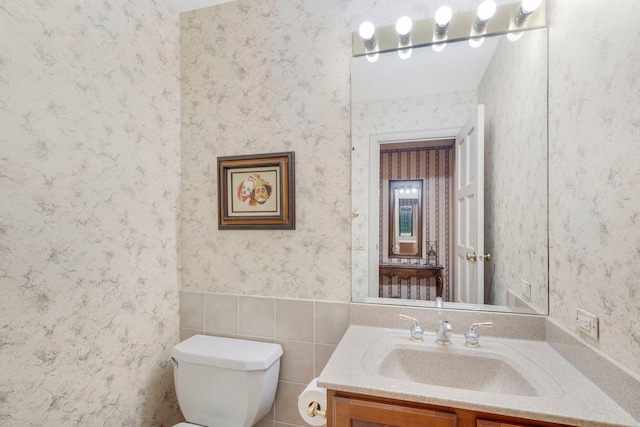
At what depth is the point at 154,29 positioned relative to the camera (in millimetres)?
1508

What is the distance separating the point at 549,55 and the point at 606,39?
36 cm

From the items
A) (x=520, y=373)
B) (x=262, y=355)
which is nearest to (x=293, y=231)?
(x=262, y=355)

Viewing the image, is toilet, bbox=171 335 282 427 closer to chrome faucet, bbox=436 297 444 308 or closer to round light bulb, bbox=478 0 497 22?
chrome faucet, bbox=436 297 444 308

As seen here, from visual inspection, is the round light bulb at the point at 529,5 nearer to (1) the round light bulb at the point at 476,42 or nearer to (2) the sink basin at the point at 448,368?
(1) the round light bulb at the point at 476,42

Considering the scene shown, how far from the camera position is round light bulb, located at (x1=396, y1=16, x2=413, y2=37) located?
1312 mm

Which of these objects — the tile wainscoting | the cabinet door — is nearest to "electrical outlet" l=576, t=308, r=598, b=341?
the cabinet door

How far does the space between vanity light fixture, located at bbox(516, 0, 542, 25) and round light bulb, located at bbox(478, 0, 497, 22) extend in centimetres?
10

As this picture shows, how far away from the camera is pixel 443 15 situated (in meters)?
1.25

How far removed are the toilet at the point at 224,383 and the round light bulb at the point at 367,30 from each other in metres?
1.49

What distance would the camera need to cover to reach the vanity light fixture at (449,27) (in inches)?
48.1

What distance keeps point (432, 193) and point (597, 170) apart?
57cm

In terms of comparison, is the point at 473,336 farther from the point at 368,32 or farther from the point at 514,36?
the point at 368,32

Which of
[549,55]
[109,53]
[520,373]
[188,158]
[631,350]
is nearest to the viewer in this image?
[631,350]

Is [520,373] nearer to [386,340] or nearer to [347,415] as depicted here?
[386,340]
